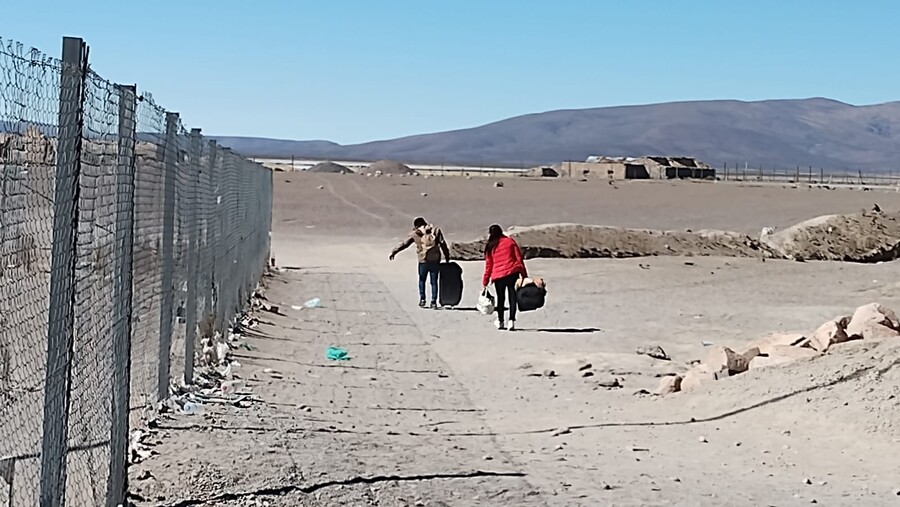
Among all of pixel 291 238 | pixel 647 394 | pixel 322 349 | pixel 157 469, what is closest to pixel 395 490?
pixel 157 469

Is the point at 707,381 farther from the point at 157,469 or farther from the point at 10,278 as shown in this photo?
the point at 10,278

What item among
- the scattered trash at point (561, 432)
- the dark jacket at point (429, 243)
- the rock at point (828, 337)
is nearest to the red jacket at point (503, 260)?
the dark jacket at point (429, 243)

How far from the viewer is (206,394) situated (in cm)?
1077

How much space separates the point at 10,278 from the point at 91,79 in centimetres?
93

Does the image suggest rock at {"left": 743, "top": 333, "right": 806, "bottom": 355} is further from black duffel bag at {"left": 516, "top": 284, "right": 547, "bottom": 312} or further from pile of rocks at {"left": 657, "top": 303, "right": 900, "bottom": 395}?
black duffel bag at {"left": 516, "top": 284, "right": 547, "bottom": 312}

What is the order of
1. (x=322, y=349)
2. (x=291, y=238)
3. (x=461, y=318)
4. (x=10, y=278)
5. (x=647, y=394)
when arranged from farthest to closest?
(x=291, y=238) < (x=461, y=318) < (x=322, y=349) < (x=647, y=394) < (x=10, y=278)

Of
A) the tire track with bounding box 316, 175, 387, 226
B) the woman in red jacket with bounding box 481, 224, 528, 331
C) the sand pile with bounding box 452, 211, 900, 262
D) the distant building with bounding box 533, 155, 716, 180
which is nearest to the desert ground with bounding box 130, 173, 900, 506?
the woman in red jacket with bounding box 481, 224, 528, 331

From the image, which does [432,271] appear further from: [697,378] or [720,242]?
[720,242]

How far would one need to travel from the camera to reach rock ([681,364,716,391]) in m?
11.3

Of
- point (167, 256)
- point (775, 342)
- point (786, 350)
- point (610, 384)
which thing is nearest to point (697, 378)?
point (786, 350)

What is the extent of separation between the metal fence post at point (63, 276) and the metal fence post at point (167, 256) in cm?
392

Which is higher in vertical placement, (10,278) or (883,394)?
(10,278)

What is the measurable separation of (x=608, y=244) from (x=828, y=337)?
17.6 m

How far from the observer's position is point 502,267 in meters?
17.3
